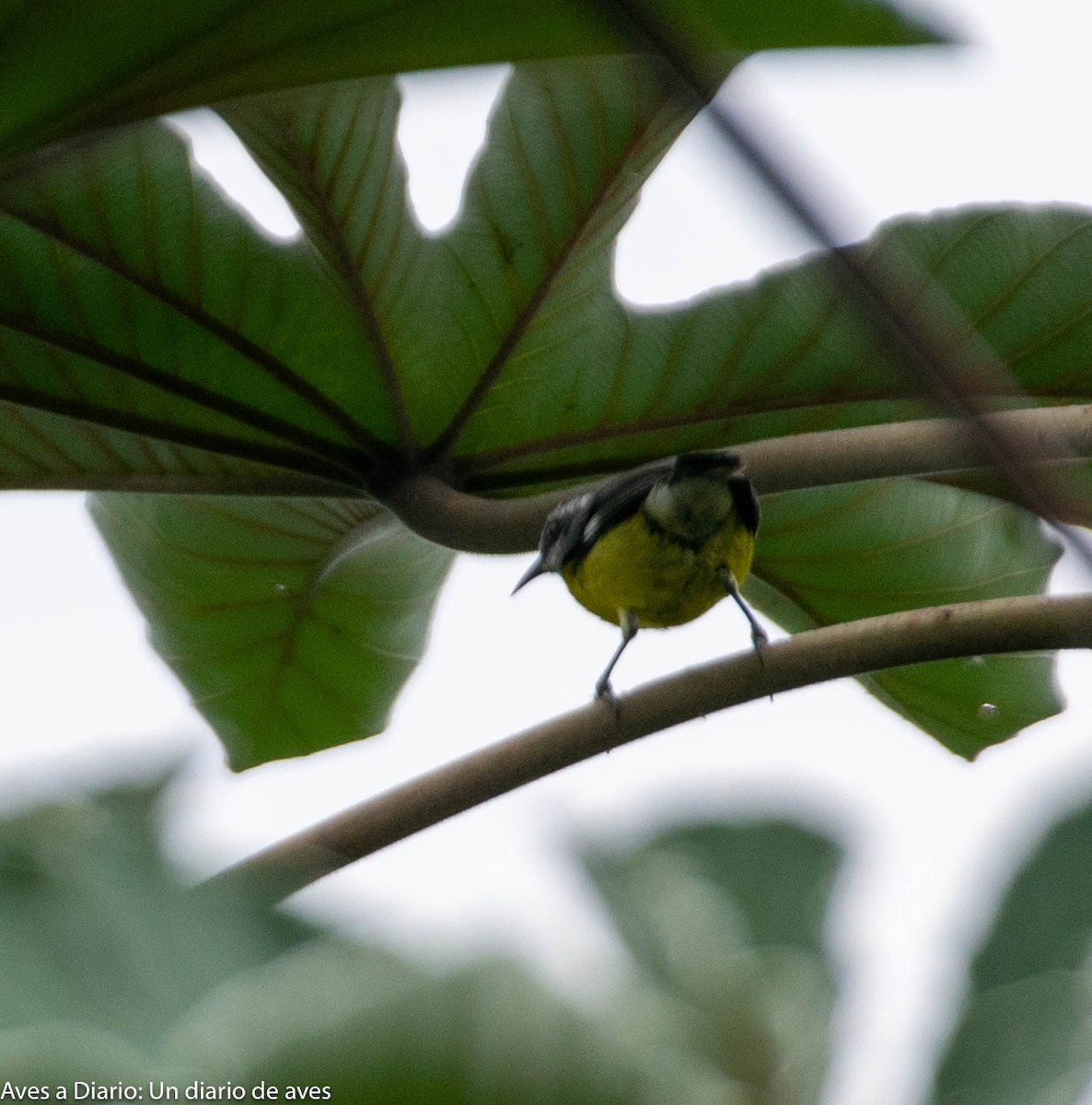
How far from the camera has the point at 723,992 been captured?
28.2 inches

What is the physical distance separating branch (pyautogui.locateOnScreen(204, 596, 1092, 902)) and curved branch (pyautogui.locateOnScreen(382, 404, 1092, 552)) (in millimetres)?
165

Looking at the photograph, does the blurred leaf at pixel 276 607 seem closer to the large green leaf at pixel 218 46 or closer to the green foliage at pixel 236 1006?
the large green leaf at pixel 218 46

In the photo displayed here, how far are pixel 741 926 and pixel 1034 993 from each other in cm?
16

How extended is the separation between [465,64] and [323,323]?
1347mm

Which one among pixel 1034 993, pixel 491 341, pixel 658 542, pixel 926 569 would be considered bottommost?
pixel 1034 993

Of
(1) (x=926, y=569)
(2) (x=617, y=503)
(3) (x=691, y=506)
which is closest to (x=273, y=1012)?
(3) (x=691, y=506)

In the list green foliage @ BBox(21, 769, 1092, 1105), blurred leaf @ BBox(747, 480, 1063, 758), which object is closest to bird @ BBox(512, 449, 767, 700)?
blurred leaf @ BBox(747, 480, 1063, 758)

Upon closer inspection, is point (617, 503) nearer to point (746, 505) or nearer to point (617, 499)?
point (617, 499)

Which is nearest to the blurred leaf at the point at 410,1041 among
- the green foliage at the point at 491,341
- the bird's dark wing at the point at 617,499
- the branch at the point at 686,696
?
the branch at the point at 686,696

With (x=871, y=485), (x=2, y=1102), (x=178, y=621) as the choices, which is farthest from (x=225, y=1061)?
(x=178, y=621)

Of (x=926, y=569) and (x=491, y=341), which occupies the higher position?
(x=491, y=341)

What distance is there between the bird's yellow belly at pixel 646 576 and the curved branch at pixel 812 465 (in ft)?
2.04

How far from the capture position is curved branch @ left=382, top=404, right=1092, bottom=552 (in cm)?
155

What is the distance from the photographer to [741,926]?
798 millimetres
